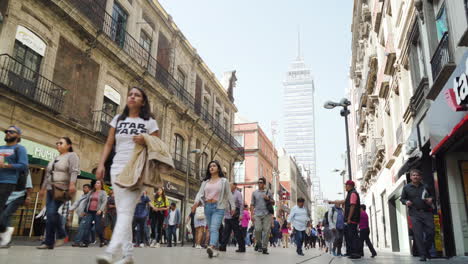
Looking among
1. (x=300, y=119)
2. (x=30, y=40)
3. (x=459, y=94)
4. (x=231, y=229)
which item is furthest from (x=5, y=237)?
(x=300, y=119)

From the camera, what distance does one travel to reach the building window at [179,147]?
25172 mm

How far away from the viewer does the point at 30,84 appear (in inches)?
519

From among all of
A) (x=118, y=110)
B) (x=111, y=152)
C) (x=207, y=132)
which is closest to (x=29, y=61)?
(x=118, y=110)

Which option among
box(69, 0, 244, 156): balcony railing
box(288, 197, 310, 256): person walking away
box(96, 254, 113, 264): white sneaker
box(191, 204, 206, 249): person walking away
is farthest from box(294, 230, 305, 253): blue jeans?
box(69, 0, 244, 156): balcony railing

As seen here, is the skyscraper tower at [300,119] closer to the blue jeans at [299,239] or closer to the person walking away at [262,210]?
the blue jeans at [299,239]

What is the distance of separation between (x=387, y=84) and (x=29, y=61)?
1435cm

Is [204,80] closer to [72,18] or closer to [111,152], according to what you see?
[72,18]

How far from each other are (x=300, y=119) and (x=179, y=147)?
530ft

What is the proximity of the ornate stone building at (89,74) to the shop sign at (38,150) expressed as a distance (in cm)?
4

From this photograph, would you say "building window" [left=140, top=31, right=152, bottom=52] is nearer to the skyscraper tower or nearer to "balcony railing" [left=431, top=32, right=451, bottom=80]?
"balcony railing" [left=431, top=32, right=451, bottom=80]

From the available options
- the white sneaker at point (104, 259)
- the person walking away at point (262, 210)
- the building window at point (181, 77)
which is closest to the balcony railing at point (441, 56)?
the person walking away at point (262, 210)

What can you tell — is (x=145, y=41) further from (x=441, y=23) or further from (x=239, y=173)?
(x=239, y=173)

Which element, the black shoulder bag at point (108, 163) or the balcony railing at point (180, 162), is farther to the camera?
the balcony railing at point (180, 162)

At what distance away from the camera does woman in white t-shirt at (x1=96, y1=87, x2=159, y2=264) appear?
11.6 ft
